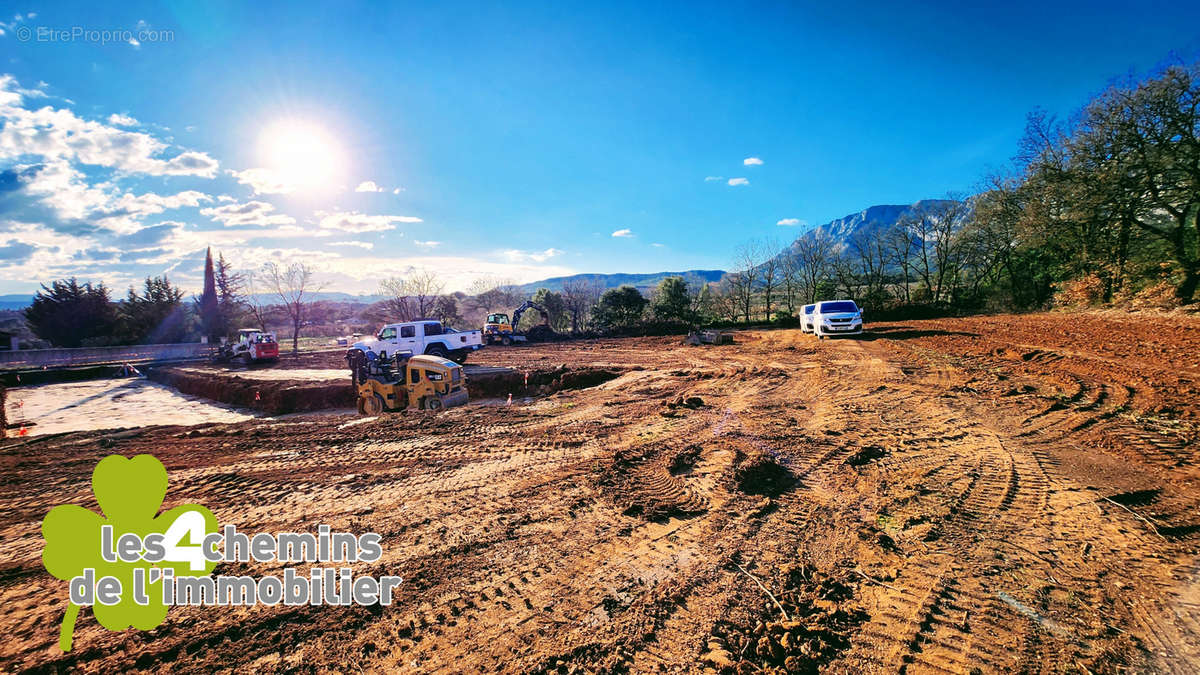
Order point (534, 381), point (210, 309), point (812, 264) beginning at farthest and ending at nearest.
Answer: point (210, 309) → point (812, 264) → point (534, 381)

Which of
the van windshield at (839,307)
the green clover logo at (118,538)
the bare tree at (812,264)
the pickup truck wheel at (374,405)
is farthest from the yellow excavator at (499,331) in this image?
the bare tree at (812,264)

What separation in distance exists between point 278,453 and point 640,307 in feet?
101

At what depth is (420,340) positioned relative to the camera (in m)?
18.7

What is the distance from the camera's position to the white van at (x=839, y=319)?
18266 mm

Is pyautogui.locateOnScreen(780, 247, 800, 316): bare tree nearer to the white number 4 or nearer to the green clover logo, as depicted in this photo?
the white number 4

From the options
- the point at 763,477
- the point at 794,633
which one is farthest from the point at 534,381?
the point at 794,633

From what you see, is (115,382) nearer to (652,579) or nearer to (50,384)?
(50,384)

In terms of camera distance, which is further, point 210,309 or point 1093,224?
point 210,309

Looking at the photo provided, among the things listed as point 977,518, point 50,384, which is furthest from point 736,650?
point 50,384

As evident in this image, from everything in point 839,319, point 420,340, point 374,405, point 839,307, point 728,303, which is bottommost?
point 374,405

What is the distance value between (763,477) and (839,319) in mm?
15997

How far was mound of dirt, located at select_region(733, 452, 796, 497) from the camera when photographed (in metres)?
5.01

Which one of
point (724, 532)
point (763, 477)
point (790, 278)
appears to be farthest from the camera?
point (790, 278)

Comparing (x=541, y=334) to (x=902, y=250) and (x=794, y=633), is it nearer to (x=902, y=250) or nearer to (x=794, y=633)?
(x=794, y=633)
